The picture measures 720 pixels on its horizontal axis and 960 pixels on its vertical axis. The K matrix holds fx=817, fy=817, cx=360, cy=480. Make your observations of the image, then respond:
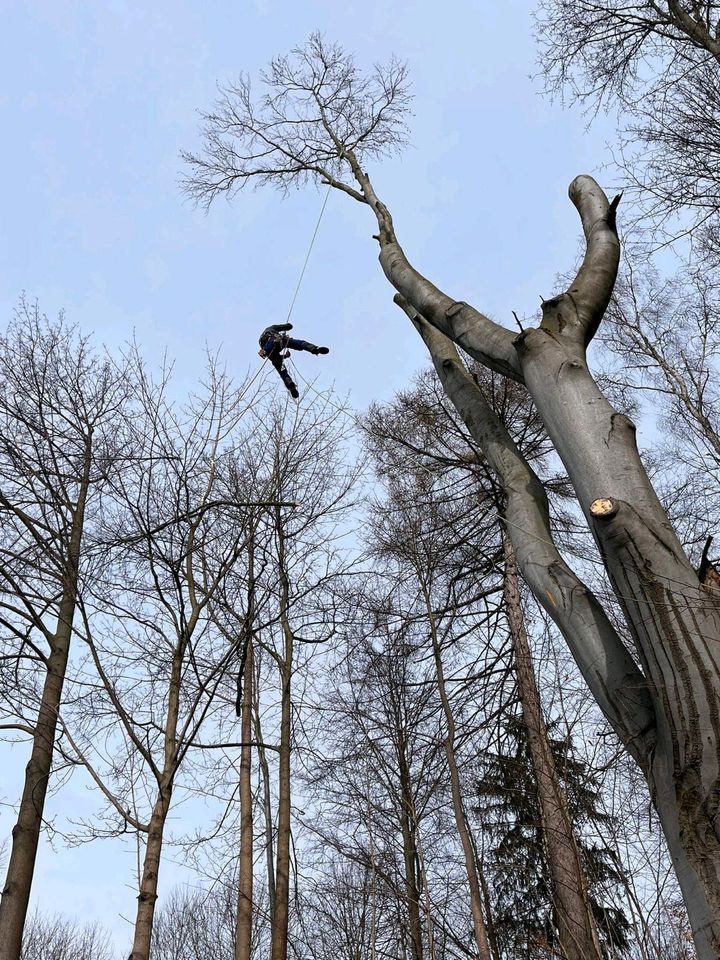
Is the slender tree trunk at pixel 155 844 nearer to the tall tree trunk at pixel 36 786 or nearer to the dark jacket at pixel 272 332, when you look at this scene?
the tall tree trunk at pixel 36 786

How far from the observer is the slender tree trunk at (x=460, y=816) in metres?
7.66

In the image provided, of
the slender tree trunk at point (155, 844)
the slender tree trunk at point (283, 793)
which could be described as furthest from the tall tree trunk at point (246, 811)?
the slender tree trunk at point (155, 844)

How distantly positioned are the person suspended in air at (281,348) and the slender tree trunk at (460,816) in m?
3.12

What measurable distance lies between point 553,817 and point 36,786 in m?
4.44

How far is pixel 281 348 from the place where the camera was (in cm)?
970

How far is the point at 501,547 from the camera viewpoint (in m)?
10.3

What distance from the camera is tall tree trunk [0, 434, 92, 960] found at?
21.6 feet

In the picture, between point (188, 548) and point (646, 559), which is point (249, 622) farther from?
point (646, 559)

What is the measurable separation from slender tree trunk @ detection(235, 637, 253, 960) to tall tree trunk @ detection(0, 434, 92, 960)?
174 centimetres

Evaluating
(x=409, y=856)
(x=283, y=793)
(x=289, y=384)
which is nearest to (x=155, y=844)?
(x=283, y=793)

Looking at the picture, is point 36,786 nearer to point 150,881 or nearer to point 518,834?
point 150,881

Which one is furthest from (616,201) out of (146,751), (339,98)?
(339,98)

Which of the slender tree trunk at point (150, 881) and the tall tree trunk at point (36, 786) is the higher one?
the tall tree trunk at point (36, 786)

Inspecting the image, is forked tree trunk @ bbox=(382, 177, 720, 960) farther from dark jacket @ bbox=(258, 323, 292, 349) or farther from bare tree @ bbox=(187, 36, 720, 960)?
dark jacket @ bbox=(258, 323, 292, 349)
